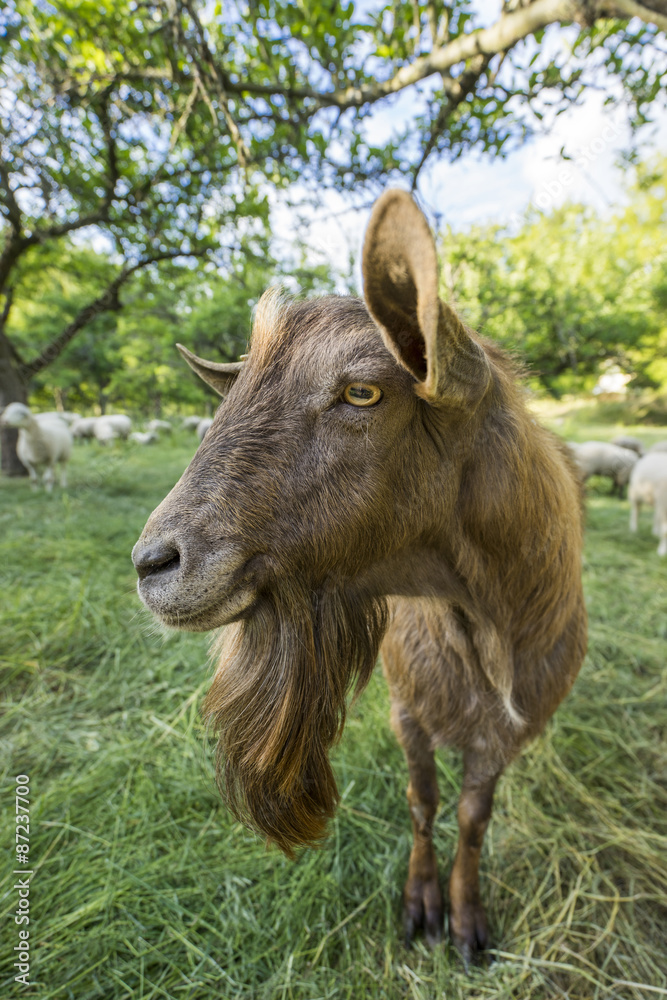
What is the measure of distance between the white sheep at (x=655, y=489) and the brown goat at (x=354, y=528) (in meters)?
5.97

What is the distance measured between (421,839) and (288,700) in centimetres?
126

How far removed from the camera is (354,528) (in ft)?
3.39

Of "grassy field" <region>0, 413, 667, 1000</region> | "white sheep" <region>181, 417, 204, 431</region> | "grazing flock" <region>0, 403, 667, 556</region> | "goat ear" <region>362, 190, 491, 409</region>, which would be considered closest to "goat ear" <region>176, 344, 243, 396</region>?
"goat ear" <region>362, 190, 491, 409</region>

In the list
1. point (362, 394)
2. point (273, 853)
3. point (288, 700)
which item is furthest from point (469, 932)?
point (362, 394)

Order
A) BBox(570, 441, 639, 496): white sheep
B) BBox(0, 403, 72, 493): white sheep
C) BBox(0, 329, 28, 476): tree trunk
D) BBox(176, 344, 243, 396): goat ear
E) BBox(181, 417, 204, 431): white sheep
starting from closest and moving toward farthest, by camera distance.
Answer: BBox(176, 344, 243, 396): goat ear → BBox(0, 403, 72, 493): white sheep → BBox(0, 329, 28, 476): tree trunk → BBox(570, 441, 639, 496): white sheep → BBox(181, 417, 204, 431): white sheep

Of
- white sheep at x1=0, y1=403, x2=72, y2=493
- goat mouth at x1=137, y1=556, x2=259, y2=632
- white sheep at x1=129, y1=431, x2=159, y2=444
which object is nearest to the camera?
goat mouth at x1=137, y1=556, x2=259, y2=632

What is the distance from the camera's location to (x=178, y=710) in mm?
2863

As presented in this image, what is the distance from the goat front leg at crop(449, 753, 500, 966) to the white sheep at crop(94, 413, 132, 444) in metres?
13.9

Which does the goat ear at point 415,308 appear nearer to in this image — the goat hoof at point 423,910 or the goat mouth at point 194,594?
the goat mouth at point 194,594

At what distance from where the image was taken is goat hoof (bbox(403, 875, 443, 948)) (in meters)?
1.80

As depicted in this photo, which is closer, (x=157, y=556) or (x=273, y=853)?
(x=157, y=556)

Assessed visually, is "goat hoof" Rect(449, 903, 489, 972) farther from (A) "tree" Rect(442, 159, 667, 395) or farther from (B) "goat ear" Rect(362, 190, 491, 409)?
(A) "tree" Rect(442, 159, 667, 395)

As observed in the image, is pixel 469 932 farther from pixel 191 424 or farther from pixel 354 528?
pixel 191 424

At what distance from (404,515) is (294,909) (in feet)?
5.98
